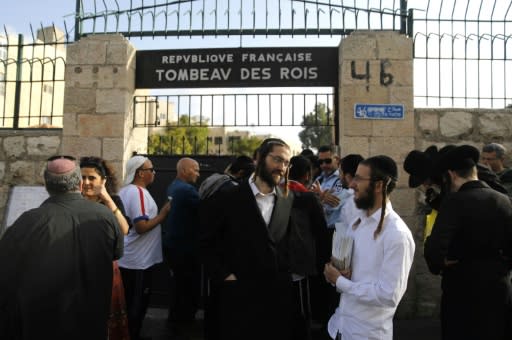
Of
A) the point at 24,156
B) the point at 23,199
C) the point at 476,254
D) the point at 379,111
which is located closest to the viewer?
the point at 476,254

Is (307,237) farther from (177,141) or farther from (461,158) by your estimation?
(177,141)

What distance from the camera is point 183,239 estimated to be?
4.75 m

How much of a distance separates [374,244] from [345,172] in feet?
6.48

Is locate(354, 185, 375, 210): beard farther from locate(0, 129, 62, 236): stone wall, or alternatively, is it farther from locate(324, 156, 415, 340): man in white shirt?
locate(0, 129, 62, 236): stone wall

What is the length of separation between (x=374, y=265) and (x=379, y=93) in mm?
3648

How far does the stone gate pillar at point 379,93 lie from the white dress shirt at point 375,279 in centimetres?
321

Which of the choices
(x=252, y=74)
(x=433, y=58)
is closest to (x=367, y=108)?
(x=433, y=58)

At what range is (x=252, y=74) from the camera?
230 inches

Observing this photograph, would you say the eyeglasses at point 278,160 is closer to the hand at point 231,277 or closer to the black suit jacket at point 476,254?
the hand at point 231,277

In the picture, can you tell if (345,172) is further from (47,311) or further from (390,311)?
(47,311)

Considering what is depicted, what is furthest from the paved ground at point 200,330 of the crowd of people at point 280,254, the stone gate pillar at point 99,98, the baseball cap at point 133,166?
the stone gate pillar at point 99,98

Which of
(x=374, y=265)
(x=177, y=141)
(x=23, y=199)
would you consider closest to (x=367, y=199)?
(x=374, y=265)

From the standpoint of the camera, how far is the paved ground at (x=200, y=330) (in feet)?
15.6

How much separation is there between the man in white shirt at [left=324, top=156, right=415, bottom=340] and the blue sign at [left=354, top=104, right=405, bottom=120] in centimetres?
315
